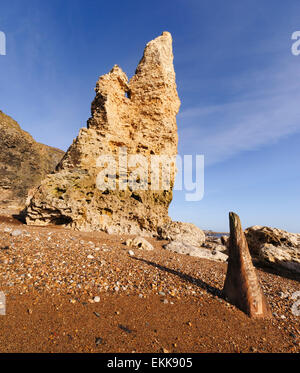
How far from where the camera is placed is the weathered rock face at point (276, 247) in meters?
8.32

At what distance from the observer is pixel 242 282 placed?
3.96m

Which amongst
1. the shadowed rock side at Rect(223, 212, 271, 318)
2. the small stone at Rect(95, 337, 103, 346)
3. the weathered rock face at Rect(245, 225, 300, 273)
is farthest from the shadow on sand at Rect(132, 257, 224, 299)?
the weathered rock face at Rect(245, 225, 300, 273)

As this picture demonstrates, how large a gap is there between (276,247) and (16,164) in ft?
108

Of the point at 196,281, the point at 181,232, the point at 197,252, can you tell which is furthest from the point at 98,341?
the point at 181,232

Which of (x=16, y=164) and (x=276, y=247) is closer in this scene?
(x=276, y=247)

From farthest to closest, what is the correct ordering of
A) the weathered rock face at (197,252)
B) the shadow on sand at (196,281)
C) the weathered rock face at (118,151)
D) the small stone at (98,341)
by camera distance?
1. the weathered rock face at (118,151)
2. the weathered rock face at (197,252)
3. the shadow on sand at (196,281)
4. the small stone at (98,341)

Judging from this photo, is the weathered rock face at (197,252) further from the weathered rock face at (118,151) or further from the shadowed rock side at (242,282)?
the shadowed rock side at (242,282)

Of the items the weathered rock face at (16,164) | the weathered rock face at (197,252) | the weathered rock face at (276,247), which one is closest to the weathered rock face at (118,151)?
the weathered rock face at (197,252)

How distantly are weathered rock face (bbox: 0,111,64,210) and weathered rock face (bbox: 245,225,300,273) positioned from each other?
28.4 meters

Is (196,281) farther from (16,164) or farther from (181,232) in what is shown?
(16,164)

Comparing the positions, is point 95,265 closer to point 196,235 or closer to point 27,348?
point 27,348

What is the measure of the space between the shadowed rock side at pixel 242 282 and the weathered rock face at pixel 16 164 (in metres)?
28.3

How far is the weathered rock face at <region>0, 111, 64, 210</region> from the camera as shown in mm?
25062
